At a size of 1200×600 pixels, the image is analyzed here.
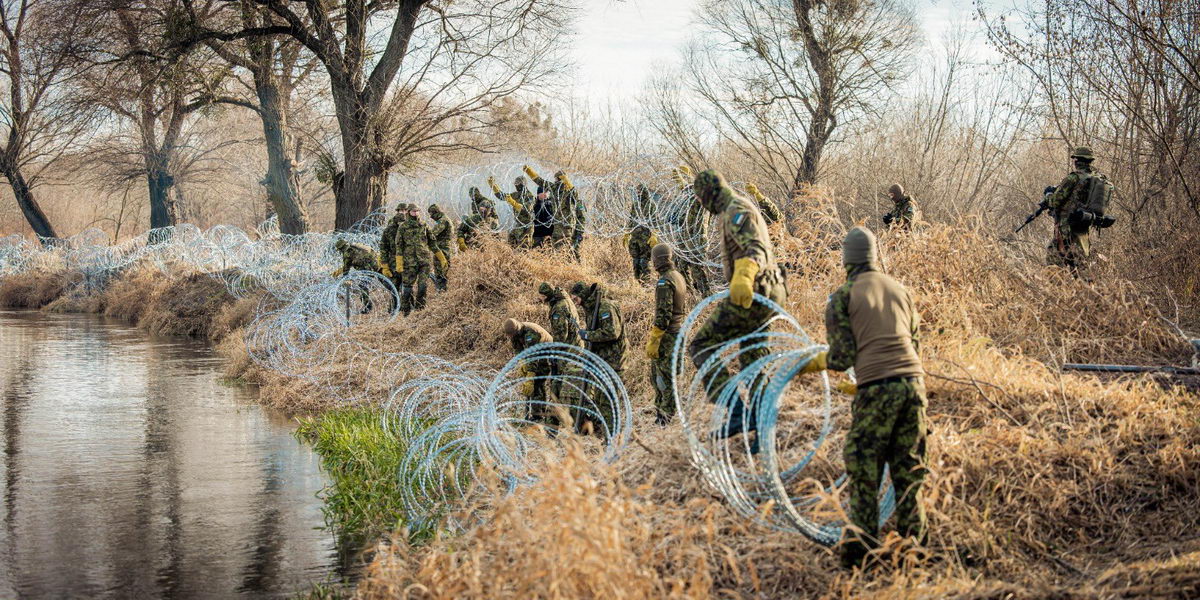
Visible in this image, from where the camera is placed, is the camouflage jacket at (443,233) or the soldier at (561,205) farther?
the camouflage jacket at (443,233)

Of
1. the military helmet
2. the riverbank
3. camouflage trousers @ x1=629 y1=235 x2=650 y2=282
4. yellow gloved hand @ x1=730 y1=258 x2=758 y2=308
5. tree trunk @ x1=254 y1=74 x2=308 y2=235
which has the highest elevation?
tree trunk @ x1=254 y1=74 x2=308 y2=235

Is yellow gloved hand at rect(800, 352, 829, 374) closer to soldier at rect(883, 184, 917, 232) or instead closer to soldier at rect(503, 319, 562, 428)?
soldier at rect(503, 319, 562, 428)

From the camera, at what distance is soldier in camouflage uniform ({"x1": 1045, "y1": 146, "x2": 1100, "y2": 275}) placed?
1073cm

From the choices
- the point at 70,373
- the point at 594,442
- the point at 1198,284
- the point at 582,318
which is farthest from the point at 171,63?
the point at 1198,284

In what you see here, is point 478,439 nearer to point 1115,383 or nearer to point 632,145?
point 1115,383

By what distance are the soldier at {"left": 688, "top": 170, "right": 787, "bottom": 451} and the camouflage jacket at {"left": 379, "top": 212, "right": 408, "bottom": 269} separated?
32.9 ft

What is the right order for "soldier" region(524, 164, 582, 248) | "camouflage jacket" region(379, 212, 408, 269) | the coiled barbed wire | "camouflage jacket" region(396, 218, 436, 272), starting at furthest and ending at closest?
"camouflage jacket" region(379, 212, 408, 269)
"soldier" region(524, 164, 582, 248)
"camouflage jacket" region(396, 218, 436, 272)
the coiled barbed wire

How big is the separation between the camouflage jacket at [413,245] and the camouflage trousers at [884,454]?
1118 centimetres

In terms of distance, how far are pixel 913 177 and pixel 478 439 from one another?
63.9ft

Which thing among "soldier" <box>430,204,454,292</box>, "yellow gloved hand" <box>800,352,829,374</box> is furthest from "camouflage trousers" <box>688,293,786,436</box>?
"soldier" <box>430,204,454,292</box>

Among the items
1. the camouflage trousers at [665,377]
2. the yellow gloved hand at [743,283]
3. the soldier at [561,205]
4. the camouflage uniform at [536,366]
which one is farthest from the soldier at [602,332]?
the soldier at [561,205]

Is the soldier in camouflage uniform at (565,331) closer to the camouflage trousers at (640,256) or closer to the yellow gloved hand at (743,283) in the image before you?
the yellow gloved hand at (743,283)

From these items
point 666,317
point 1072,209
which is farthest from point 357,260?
point 1072,209

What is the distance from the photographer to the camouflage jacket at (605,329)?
352 inches
